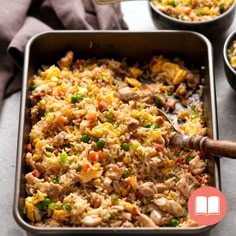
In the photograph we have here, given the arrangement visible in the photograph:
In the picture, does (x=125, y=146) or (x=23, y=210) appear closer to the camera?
(x=23, y=210)

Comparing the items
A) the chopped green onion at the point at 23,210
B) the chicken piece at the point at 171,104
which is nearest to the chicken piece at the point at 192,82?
the chicken piece at the point at 171,104

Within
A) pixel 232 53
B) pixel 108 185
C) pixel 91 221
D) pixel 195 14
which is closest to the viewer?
pixel 91 221

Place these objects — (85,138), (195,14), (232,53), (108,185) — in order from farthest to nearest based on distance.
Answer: (195,14)
(232,53)
(85,138)
(108,185)

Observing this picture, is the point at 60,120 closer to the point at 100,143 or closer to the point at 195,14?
the point at 100,143

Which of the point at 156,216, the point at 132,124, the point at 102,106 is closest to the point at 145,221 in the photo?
the point at 156,216

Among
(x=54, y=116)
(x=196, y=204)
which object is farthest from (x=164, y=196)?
(x=54, y=116)

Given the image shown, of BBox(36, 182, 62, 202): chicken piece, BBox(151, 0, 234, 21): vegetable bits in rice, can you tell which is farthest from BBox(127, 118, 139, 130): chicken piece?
BBox(151, 0, 234, 21): vegetable bits in rice

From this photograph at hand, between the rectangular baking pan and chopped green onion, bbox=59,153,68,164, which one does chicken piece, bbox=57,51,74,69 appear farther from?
chopped green onion, bbox=59,153,68,164
